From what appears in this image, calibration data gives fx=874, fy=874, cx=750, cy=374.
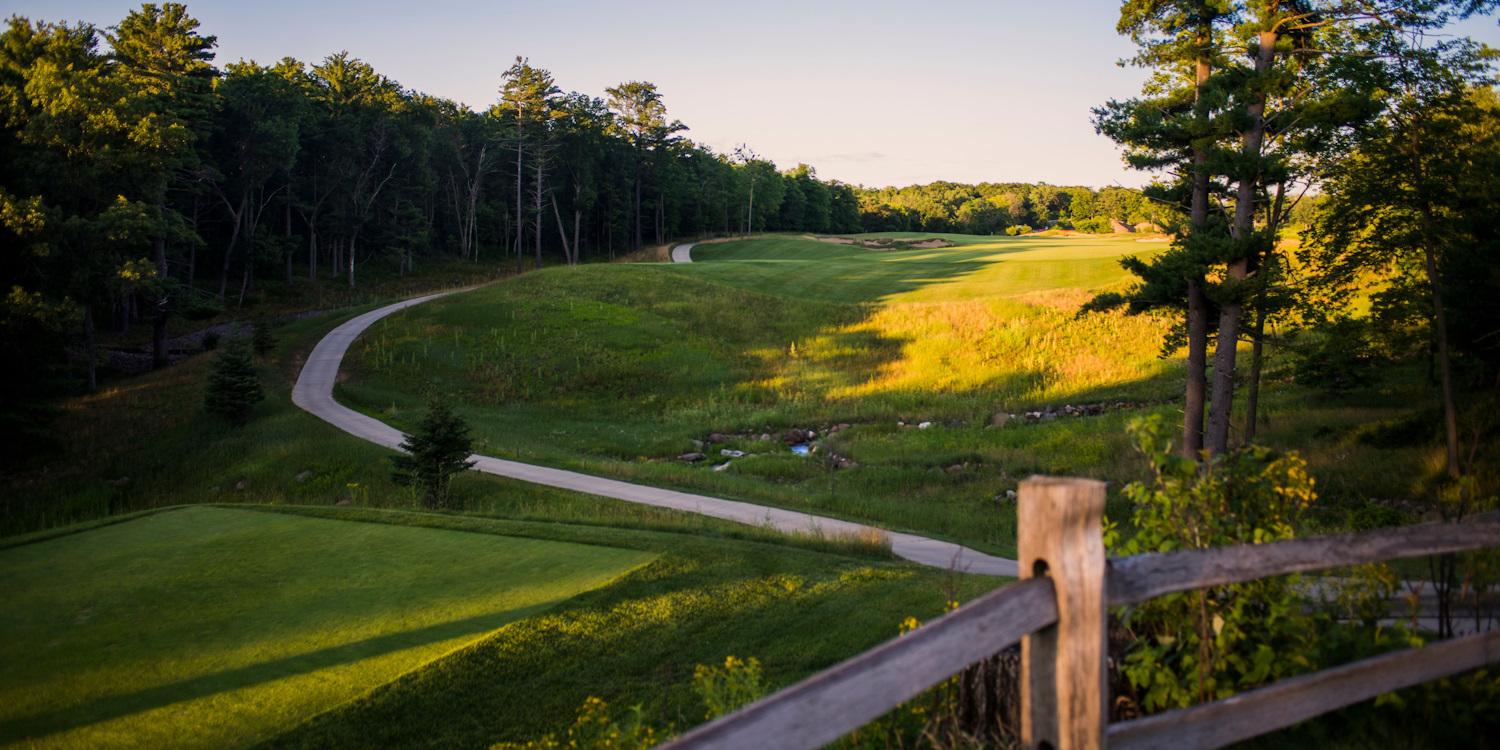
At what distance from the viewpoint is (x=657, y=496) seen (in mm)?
17297

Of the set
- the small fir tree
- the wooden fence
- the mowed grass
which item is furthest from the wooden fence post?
the small fir tree

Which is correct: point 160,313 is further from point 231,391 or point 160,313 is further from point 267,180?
point 267,180

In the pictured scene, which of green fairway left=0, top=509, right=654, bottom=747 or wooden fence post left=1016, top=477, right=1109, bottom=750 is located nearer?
wooden fence post left=1016, top=477, right=1109, bottom=750

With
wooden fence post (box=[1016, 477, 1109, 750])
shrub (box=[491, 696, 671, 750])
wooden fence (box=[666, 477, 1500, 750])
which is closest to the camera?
wooden fence (box=[666, 477, 1500, 750])

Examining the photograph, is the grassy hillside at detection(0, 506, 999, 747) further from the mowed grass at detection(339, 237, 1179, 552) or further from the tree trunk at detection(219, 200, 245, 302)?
the tree trunk at detection(219, 200, 245, 302)

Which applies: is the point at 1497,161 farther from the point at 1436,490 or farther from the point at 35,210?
the point at 35,210

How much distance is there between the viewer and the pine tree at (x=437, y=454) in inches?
666

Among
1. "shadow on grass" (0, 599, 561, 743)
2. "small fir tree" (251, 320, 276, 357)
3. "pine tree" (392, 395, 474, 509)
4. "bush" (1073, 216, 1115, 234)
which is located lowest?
"pine tree" (392, 395, 474, 509)

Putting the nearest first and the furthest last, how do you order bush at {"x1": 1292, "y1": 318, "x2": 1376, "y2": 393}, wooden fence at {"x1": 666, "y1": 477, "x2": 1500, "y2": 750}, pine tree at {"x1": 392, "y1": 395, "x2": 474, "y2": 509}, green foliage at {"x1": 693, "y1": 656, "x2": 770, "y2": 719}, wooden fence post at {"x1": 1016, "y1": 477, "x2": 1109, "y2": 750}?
wooden fence at {"x1": 666, "y1": 477, "x2": 1500, "y2": 750}
wooden fence post at {"x1": 1016, "y1": 477, "x2": 1109, "y2": 750}
green foliage at {"x1": 693, "y1": 656, "x2": 770, "y2": 719}
pine tree at {"x1": 392, "y1": 395, "x2": 474, "y2": 509}
bush at {"x1": 1292, "y1": 318, "x2": 1376, "y2": 393}

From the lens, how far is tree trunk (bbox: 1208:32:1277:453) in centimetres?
1598

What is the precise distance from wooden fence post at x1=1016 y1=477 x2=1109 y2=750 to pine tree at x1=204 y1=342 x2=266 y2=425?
27081 millimetres

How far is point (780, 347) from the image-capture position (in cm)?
3738

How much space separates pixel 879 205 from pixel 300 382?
380 ft

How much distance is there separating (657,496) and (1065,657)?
1453 centimetres
